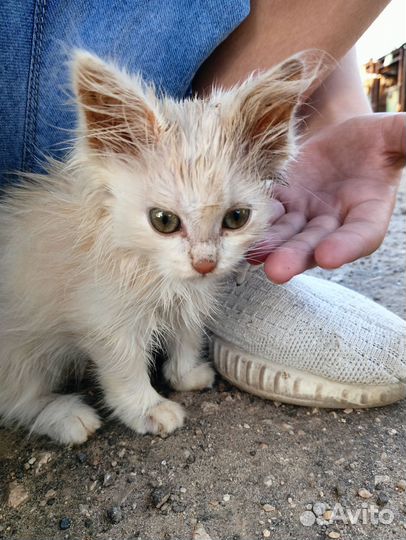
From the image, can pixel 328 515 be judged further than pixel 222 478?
No

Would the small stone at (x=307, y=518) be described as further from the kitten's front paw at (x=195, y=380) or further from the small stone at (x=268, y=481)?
the kitten's front paw at (x=195, y=380)

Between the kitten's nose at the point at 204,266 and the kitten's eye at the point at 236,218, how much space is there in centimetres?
11

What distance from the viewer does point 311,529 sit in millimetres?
1146

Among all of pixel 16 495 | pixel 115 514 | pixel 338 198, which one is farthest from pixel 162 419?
pixel 338 198

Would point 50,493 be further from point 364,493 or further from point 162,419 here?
point 364,493

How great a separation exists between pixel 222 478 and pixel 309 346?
0.47 metres

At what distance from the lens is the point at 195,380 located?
1.62 metres

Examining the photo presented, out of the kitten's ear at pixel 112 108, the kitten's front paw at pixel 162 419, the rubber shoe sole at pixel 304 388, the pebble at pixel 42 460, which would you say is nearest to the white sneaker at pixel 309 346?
the rubber shoe sole at pixel 304 388

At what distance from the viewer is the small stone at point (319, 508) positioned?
1184 mm

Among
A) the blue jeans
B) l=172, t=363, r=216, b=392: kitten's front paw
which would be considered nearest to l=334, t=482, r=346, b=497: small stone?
l=172, t=363, r=216, b=392: kitten's front paw

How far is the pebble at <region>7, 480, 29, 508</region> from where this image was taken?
124 cm

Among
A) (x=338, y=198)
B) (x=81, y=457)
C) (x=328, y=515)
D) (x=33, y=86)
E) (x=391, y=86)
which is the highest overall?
(x=391, y=86)

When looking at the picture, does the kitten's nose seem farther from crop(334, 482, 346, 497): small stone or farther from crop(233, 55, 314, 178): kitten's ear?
crop(334, 482, 346, 497): small stone

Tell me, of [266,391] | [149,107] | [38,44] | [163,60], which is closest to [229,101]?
[149,107]
